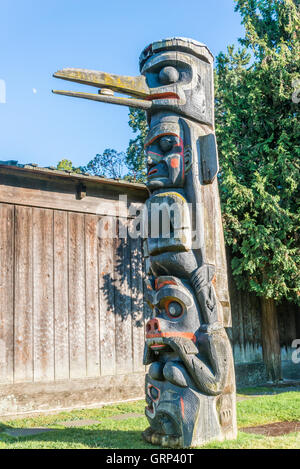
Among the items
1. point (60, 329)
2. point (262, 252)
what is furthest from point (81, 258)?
point (262, 252)

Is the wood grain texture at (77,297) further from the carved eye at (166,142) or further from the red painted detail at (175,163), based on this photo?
the red painted detail at (175,163)

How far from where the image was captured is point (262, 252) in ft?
32.6

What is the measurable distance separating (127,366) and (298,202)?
4.81 metres

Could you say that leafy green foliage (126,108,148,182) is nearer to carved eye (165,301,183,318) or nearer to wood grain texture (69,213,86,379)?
wood grain texture (69,213,86,379)

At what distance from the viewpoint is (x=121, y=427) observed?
20.8 ft

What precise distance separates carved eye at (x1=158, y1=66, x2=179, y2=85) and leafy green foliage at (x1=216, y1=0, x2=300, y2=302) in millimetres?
4200

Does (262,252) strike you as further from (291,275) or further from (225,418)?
(225,418)

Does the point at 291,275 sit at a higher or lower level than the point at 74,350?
higher

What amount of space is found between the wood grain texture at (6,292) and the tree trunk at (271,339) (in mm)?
5990

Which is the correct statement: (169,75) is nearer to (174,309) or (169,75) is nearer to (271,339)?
(174,309)

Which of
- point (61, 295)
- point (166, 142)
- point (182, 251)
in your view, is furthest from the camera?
point (61, 295)

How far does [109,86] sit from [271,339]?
769 cm

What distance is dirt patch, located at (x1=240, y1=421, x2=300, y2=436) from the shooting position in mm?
5941

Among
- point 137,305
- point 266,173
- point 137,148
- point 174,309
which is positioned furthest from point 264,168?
point 137,148
